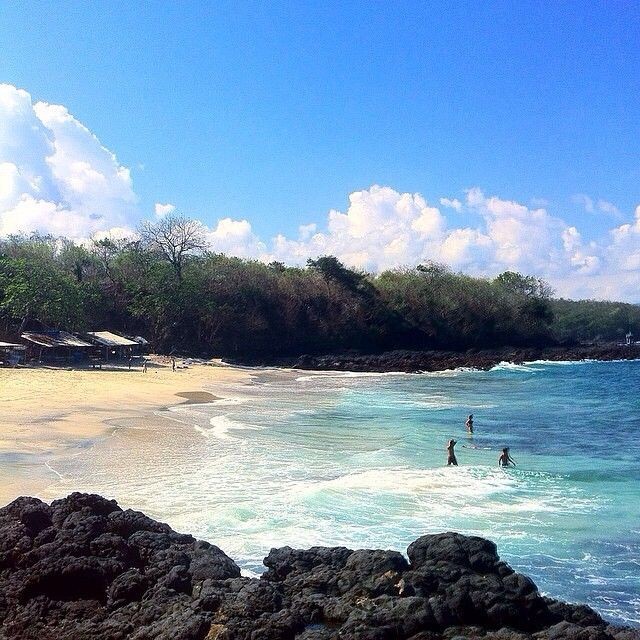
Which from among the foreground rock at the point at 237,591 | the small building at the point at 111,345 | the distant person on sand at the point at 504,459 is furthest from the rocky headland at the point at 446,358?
the foreground rock at the point at 237,591

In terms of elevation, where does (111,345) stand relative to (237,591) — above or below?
above

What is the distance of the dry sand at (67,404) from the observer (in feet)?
50.3

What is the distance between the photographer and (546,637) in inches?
267

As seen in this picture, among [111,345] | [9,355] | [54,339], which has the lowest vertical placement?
[9,355]

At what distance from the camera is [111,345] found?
43562 mm

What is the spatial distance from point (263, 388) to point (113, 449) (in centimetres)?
1992

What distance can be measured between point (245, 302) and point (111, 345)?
2259 centimetres

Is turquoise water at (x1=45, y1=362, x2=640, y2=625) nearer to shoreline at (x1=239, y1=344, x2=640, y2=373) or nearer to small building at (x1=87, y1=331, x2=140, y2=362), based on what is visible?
small building at (x1=87, y1=331, x2=140, y2=362)

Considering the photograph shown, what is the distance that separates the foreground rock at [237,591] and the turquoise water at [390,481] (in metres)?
1.91

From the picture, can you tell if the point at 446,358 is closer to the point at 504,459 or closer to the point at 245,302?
the point at 245,302

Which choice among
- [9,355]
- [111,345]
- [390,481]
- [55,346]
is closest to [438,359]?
[111,345]

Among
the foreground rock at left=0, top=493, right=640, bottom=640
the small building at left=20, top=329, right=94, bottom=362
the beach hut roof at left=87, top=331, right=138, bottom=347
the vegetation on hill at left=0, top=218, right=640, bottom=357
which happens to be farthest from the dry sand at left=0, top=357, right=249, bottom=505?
the vegetation on hill at left=0, top=218, right=640, bottom=357

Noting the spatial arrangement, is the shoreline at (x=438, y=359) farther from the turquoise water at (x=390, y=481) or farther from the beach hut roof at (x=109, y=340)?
the turquoise water at (x=390, y=481)

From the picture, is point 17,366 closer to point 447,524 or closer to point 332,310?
point 447,524
